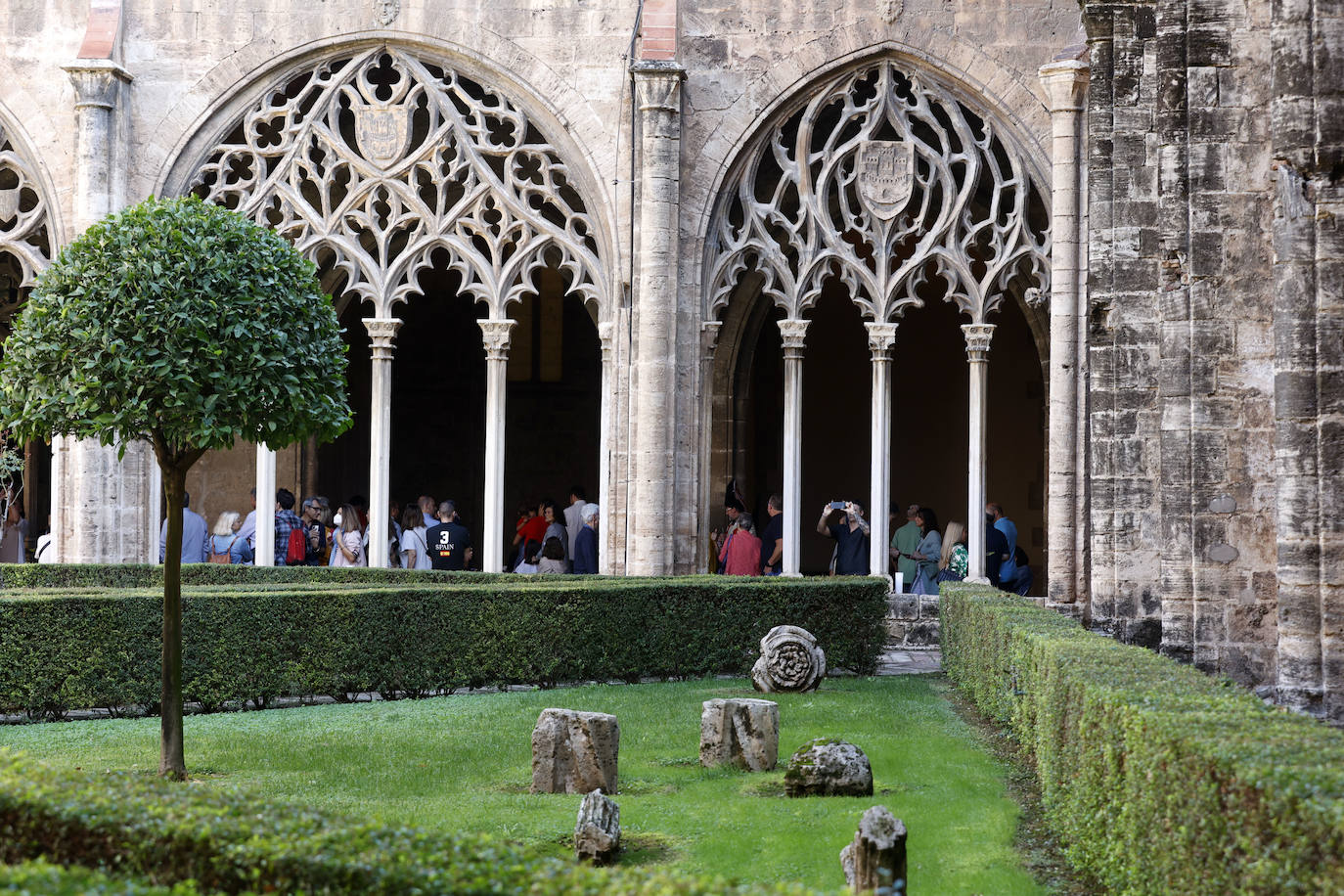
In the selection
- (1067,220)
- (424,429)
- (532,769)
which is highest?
(1067,220)

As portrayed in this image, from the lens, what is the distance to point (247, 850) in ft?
11.0

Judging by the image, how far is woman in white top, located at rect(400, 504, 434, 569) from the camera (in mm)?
14938

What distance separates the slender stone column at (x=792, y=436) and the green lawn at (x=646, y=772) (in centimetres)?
382

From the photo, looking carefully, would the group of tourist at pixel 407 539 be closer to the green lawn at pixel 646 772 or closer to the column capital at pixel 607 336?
the column capital at pixel 607 336

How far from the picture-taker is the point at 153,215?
717cm

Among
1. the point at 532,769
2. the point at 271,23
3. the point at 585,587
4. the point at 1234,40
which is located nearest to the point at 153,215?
the point at 532,769

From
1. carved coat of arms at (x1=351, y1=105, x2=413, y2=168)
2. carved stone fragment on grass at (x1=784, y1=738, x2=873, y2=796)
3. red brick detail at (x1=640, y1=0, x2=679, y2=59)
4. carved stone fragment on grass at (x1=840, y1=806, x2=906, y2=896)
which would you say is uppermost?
red brick detail at (x1=640, y1=0, x2=679, y2=59)

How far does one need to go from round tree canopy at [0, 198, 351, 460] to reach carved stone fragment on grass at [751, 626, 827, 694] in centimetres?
396

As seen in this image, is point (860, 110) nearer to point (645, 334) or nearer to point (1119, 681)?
point (645, 334)

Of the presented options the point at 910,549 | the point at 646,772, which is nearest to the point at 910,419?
the point at 910,549

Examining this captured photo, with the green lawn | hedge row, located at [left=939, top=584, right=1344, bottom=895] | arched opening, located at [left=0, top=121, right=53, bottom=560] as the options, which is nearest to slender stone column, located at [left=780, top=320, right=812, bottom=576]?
the green lawn

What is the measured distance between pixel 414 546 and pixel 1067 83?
7399mm

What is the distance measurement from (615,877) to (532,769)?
4.03m

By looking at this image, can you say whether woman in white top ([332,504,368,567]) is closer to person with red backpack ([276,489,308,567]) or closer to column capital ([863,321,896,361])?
person with red backpack ([276,489,308,567])
